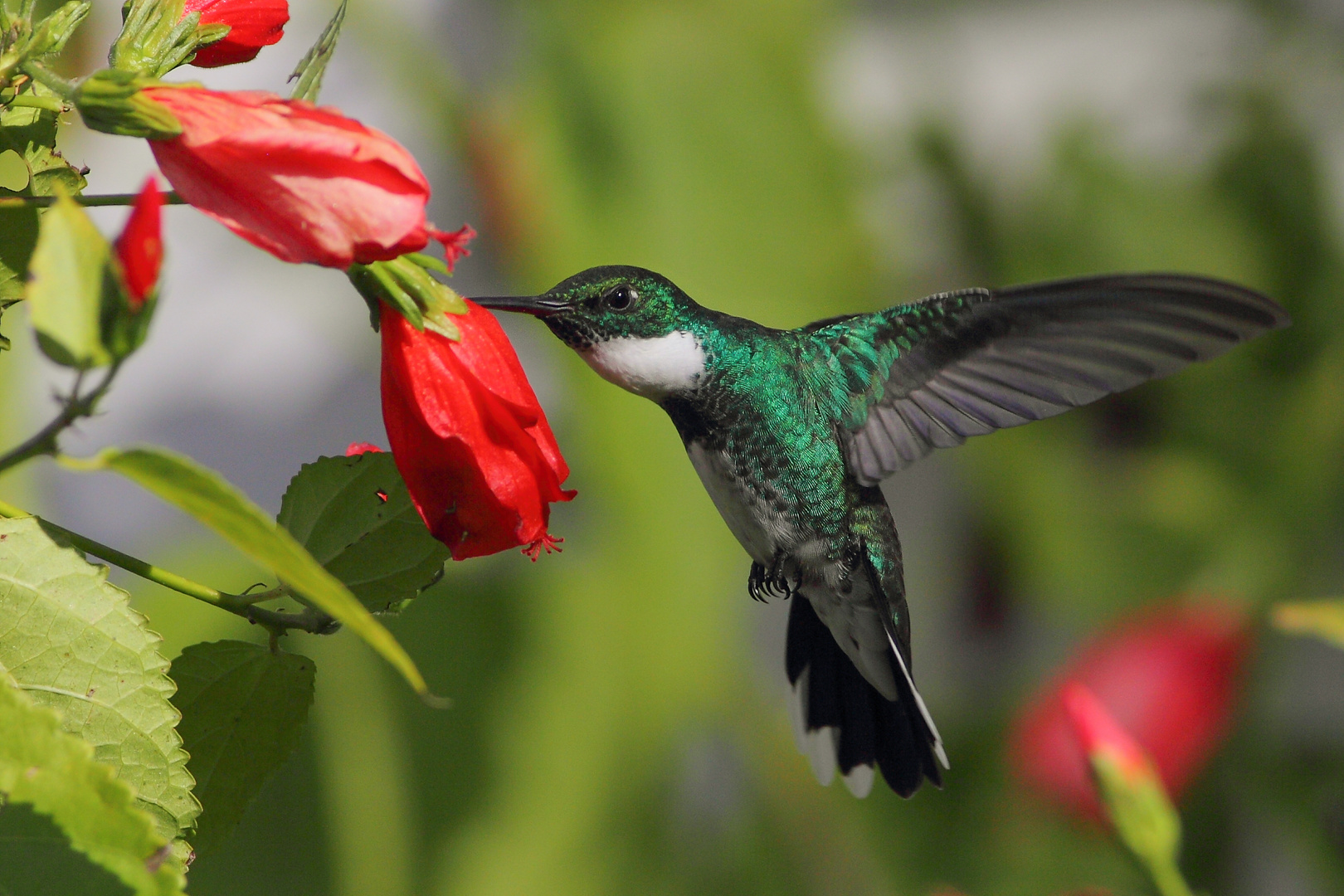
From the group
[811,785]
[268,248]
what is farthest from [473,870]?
[268,248]

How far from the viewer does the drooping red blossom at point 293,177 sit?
26cm

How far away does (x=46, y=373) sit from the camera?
3.67 feet

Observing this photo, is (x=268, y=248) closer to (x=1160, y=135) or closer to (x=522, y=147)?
(x=522, y=147)

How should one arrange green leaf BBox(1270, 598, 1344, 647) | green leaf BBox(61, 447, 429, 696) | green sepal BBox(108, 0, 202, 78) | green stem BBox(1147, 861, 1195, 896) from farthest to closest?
green stem BBox(1147, 861, 1195, 896), green leaf BBox(1270, 598, 1344, 647), green sepal BBox(108, 0, 202, 78), green leaf BBox(61, 447, 429, 696)

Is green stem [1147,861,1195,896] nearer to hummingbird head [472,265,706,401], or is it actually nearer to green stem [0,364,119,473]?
hummingbird head [472,265,706,401]

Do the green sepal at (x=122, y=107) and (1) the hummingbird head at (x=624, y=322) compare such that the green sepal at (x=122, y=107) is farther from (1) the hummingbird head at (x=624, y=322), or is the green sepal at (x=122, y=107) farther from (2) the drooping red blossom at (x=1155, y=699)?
(2) the drooping red blossom at (x=1155, y=699)

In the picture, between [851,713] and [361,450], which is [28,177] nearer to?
[361,450]

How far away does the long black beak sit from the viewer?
375mm

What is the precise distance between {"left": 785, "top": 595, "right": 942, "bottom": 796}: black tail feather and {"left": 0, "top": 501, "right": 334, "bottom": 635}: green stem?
0.29 m

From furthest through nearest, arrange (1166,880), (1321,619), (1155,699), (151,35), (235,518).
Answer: (1155,699) → (1166,880) → (1321,619) → (151,35) → (235,518)

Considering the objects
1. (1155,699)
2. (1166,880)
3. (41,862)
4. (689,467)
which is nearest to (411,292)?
(41,862)

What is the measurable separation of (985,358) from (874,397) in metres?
0.05

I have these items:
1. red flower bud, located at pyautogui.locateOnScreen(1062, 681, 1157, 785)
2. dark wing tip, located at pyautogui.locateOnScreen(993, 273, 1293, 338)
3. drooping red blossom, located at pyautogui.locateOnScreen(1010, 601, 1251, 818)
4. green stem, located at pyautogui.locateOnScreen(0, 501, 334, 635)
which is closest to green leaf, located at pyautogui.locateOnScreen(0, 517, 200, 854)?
green stem, located at pyautogui.locateOnScreen(0, 501, 334, 635)

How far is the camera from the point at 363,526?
0.31 metres
